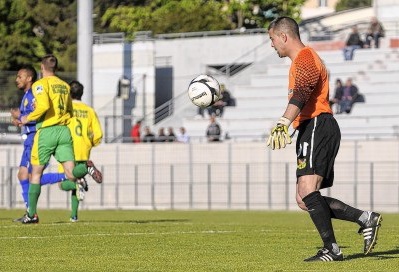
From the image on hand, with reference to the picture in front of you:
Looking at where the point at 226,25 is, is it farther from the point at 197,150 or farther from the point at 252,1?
the point at 197,150

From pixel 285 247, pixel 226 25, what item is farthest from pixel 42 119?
pixel 226 25

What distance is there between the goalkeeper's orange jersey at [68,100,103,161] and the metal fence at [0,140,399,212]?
39.3 feet

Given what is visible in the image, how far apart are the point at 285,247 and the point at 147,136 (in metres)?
23.8

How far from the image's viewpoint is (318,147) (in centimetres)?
1115

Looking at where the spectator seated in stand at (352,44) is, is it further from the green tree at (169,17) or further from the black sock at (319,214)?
the black sock at (319,214)

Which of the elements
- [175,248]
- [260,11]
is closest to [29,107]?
[175,248]

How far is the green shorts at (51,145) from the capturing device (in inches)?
666

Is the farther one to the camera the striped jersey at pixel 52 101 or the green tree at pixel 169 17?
the green tree at pixel 169 17

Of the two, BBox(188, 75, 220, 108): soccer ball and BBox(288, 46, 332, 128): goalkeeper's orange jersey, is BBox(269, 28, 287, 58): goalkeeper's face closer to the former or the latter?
BBox(288, 46, 332, 128): goalkeeper's orange jersey

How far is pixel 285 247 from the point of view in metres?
12.9

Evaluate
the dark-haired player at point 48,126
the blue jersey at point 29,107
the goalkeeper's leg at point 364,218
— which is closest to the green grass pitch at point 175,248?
the goalkeeper's leg at point 364,218

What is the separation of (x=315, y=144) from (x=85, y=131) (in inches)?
380

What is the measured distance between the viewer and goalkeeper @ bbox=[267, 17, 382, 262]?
36.3ft

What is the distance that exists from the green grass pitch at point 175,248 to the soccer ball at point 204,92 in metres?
1.46
